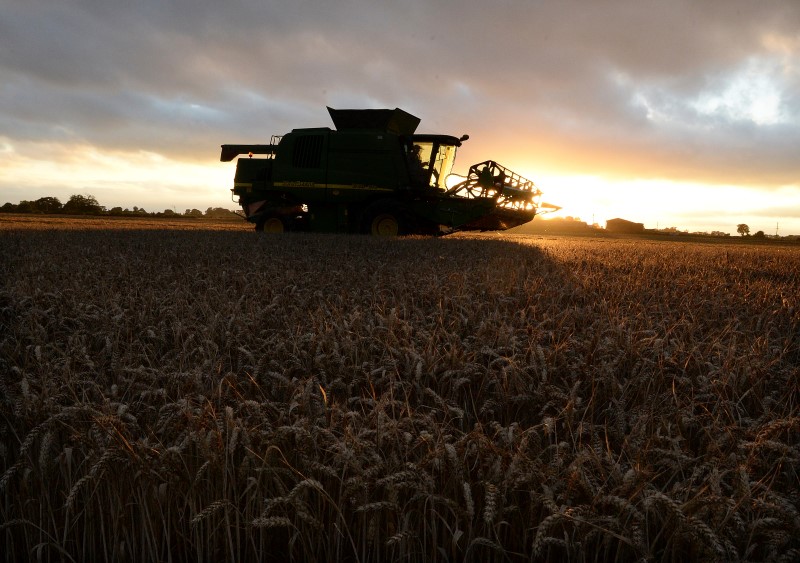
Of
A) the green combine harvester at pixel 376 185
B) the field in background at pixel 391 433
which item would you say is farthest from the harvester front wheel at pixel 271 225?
the field in background at pixel 391 433

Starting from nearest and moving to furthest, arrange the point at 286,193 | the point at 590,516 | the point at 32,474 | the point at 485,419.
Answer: the point at 590,516, the point at 32,474, the point at 485,419, the point at 286,193

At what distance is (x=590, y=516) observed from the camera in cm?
151

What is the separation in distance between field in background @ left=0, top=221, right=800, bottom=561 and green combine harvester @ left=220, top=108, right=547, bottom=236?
12.1 metres

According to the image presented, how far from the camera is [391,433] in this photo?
1.87 m

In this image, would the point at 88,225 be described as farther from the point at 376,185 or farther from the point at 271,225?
the point at 376,185

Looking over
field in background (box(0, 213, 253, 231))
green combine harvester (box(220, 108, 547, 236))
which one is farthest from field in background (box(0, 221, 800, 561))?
field in background (box(0, 213, 253, 231))

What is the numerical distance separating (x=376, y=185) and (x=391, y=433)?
15328mm

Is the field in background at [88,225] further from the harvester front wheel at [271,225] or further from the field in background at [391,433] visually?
the field in background at [391,433]

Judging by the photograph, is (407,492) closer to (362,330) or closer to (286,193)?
(362,330)

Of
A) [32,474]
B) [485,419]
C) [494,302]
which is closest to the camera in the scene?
[32,474]

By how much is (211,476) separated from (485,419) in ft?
4.12

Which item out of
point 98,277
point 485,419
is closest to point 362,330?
point 485,419

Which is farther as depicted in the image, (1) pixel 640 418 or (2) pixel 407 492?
(1) pixel 640 418

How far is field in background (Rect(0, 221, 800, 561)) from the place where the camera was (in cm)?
159
